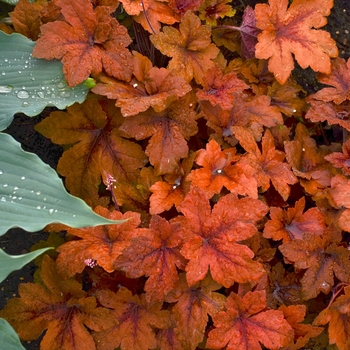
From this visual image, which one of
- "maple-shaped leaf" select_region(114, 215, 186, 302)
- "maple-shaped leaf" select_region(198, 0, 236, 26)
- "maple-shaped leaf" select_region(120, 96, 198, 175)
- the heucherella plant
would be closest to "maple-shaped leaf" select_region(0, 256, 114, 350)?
the heucherella plant

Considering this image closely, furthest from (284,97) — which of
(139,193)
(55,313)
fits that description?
(55,313)

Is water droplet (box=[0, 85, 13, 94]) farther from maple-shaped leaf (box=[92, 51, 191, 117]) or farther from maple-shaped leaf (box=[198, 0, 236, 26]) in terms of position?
maple-shaped leaf (box=[198, 0, 236, 26])

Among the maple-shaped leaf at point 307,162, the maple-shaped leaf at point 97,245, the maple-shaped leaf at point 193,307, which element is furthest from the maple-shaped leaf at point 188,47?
the maple-shaped leaf at point 193,307

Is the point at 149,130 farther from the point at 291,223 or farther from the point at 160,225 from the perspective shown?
the point at 291,223

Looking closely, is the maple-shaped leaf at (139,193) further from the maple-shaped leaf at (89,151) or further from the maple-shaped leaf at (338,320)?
the maple-shaped leaf at (338,320)

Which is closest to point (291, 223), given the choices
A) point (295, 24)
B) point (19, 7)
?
point (295, 24)

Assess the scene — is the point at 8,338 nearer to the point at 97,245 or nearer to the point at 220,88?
the point at 97,245
